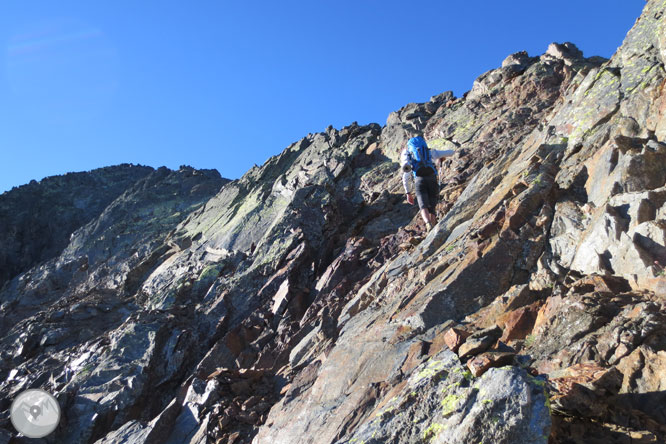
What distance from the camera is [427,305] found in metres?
10.9

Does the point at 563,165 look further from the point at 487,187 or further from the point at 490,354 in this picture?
the point at 490,354

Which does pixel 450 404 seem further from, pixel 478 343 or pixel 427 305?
pixel 427 305

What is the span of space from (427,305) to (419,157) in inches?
298

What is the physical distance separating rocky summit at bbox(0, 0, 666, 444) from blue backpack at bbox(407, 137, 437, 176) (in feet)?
5.67

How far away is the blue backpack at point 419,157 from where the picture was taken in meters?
16.9

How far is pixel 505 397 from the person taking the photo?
6008 mm

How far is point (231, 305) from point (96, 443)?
7.01m

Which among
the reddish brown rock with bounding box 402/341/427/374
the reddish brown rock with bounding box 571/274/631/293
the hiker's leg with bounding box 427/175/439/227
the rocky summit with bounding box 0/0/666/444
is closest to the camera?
the rocky summit with bounding box 0/0/666/444

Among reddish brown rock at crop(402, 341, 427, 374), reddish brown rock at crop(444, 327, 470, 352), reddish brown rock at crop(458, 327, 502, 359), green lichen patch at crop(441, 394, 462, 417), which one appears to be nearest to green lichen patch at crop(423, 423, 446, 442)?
green lichen patch at crop(441, 394, 462, 417)

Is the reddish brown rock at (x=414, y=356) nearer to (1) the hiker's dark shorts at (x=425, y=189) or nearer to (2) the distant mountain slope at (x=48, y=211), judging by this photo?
(1) the hiker's dark shorts at (x=425, y=189)

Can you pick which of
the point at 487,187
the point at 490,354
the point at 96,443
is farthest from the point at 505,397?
the point at 96,443

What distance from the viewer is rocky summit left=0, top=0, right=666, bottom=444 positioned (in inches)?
270

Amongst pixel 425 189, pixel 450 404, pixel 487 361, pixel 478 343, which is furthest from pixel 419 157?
pixel 450 404

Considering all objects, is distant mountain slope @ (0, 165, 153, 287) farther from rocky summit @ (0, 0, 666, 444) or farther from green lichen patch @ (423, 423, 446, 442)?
green lichen patch @ (423, 423, 446, 442)
